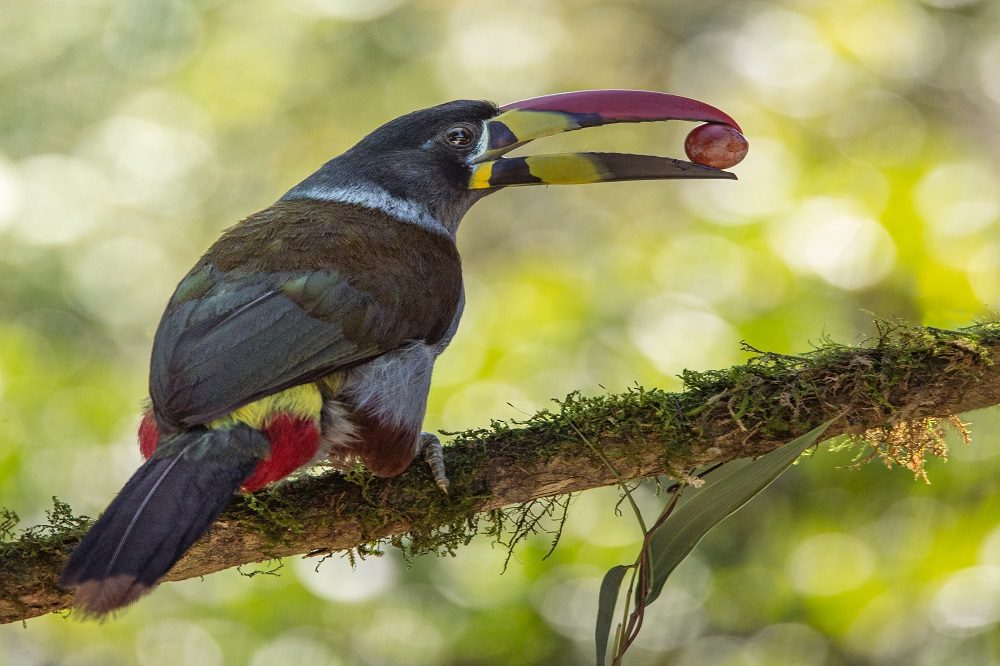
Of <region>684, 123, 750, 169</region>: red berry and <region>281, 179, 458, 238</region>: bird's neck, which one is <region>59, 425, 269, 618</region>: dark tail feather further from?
<region>684, 123, 750, 169</region>: red berry

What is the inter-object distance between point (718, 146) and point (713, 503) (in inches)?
57.6

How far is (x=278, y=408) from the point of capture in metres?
3.15

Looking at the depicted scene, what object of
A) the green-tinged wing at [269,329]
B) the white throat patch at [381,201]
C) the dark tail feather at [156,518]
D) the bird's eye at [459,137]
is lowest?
the dark tail feather at [156,518]

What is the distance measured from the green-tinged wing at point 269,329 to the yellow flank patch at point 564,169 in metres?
0.62

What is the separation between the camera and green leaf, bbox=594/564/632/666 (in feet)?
8.92

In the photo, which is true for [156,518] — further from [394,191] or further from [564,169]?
[564,169]

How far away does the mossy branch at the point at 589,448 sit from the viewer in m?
2.90

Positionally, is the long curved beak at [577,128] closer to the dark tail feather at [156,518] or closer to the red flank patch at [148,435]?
the red flank patch at [148,435]

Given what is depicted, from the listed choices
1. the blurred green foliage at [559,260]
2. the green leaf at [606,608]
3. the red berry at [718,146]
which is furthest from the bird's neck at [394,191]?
the green leaf at [606,608]

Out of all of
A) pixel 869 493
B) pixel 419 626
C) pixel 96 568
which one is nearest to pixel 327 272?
pixel 96 568

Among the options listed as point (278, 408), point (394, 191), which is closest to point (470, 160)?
point (394, 191)

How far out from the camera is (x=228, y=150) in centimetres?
784

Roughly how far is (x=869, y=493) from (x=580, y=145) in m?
3.98

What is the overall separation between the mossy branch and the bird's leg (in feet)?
0.12
